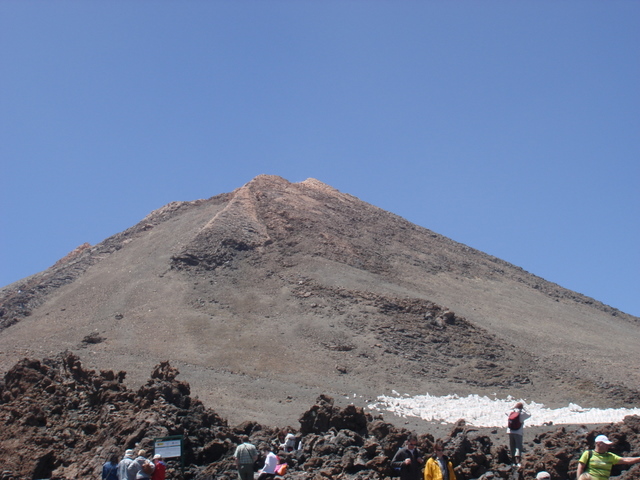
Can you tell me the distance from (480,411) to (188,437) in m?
16.5

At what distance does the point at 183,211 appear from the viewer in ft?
214

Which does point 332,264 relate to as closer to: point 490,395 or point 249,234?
point 249,234

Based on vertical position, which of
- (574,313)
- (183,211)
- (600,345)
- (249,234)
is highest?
(183,211)

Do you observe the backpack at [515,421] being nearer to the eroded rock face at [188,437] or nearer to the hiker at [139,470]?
the eroded rock face at [188,437]

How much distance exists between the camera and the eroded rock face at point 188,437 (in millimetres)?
12391

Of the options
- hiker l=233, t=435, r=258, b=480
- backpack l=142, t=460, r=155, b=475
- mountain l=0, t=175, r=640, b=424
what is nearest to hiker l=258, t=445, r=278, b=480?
hiker l=233, t=435, r=258, b=480

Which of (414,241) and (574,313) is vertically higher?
(414,241)

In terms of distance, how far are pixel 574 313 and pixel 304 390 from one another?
102ft

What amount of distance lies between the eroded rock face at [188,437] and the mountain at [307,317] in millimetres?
8036

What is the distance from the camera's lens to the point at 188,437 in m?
14.5

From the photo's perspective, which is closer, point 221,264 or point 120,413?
point 120,413

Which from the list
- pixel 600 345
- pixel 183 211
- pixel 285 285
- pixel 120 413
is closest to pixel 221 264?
pixel 285 285

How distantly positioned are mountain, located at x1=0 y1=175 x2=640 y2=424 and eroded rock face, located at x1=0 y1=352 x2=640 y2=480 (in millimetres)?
8036

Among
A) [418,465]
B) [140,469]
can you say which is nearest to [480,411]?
[418,465]
